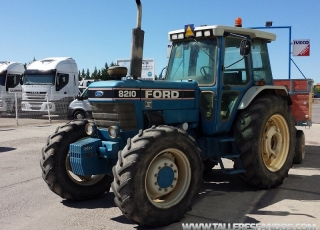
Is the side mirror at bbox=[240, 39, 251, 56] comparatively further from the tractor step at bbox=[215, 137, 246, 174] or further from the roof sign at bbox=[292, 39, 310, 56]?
the roof sign at bbox=[292, 39, 310, 56]

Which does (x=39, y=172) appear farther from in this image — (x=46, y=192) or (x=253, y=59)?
(x=253, y=59)

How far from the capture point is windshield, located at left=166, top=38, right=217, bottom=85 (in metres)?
6.05

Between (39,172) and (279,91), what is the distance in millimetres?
4758

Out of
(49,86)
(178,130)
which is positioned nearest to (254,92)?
(178,130)

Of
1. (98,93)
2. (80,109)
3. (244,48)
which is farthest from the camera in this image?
(80,109)

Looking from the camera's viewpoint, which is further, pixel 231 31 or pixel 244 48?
pixel 231 31

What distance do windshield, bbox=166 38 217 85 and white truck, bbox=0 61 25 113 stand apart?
Answer: 17.8 m

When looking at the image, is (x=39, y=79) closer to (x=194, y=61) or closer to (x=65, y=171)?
(x=194, y=61)

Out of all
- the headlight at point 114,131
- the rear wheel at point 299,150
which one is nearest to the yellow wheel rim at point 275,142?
Answer: the rear wheel at point 299,150

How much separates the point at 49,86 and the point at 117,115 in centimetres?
1623

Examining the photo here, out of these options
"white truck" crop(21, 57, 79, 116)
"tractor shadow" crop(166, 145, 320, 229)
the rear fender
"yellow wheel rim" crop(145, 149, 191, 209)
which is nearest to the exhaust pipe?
"yellow wheel rim" crop(145, 149, 191, 209)

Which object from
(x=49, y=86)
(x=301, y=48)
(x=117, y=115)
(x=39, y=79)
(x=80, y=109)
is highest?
(x=301, y=48)

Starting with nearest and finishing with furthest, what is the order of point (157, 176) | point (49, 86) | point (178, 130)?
point (157, 176) → point (178, 130) → point (49, 86)

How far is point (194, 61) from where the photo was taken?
6.25 metres
